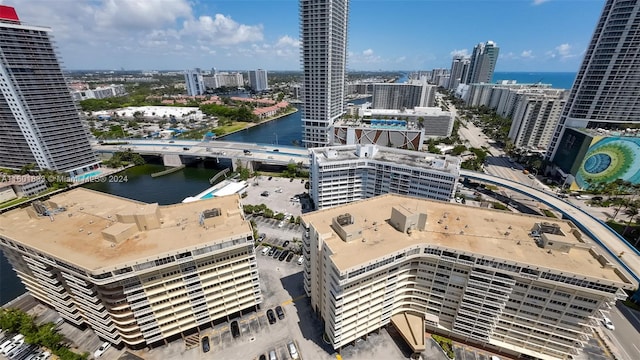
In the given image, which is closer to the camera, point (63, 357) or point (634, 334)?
point (63, 357)

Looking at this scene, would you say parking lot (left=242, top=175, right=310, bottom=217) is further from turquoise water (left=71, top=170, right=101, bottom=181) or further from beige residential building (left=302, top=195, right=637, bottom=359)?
turquoise water (left=71, top=170, right=101, bottom=181)

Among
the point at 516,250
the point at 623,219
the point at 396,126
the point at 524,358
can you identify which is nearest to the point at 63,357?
the point at 516,250

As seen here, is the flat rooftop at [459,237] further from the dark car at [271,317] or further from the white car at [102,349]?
the white car at [102,349]

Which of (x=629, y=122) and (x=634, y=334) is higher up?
(x=629, y=122)

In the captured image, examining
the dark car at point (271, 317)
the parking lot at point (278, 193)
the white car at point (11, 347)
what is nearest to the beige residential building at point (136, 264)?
the dark car at point (271, 317)

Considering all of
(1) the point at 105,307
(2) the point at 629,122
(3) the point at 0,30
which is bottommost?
(1) the point at 105,307

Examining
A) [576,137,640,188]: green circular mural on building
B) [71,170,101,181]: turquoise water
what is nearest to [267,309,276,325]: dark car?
[71,170,101,181]: turquoise water

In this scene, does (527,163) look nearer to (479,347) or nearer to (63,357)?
(479,347)
